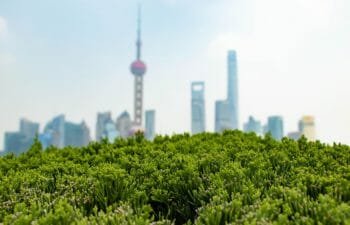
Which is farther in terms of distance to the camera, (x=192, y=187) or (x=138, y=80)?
(x=138, y=80)

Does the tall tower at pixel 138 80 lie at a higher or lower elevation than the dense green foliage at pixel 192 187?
higher

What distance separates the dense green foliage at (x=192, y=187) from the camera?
16.0 feet

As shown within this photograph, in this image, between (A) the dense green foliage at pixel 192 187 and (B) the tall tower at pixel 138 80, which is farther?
(B) the tall tower at pixel 138 80

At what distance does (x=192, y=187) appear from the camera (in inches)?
235

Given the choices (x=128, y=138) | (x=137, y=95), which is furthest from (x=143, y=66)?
(x=128, y=138)

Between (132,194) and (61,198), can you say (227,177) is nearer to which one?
(132,194)

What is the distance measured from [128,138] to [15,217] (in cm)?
439

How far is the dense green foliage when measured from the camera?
4887 mm

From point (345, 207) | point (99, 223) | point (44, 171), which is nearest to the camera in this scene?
point (345, 207)

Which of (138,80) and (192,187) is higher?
(138,80)

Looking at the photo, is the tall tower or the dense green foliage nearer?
the dense green foliage

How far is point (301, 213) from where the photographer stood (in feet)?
15.7

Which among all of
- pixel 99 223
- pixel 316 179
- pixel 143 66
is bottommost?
pixel 99 223

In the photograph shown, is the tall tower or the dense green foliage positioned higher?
the tall tower
